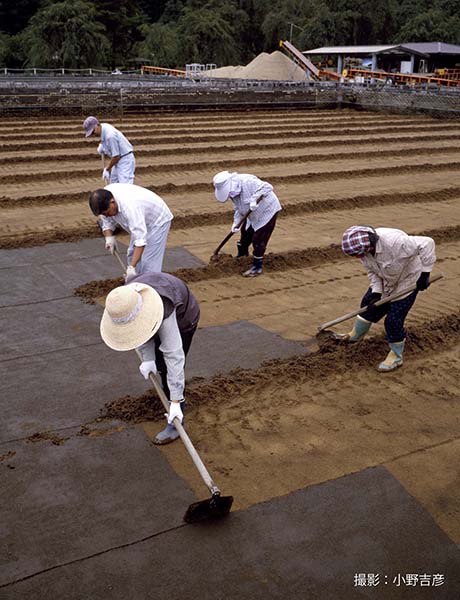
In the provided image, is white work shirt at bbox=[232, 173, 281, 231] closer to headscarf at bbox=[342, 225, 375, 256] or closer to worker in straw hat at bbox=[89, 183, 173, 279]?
worker in straw hat at bbox=[89, 183, 173, 279]

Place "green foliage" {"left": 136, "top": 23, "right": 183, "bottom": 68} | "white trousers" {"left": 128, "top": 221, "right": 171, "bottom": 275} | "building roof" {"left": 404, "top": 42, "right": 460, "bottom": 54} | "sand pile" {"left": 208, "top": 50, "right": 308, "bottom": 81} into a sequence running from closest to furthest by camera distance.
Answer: "white trousers" {"left": 128, "top": 221, "right": 171, "bottom": 275}
"sand pile" {"left": 208, "top": 50, "right": 308, "bottom": 81}
"building roof" {"left": 404, "top": 42, "right": 460, "bottom": 54}
"green foliage" {"left": 136, "top": 23, "right": 183, "bottom": 68}

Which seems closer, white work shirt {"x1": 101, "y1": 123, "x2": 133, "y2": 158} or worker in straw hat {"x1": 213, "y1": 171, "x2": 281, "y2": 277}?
worker in straw hat {"x1": 213, "y1": 171, "x2": 281, "y2": 277}

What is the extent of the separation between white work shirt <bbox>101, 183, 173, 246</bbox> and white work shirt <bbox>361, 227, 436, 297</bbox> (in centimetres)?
165

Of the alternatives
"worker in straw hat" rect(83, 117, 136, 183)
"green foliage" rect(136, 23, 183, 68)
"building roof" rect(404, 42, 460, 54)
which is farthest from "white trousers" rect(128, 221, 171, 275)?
"green foliage" rect(136, 23, 183, 68)

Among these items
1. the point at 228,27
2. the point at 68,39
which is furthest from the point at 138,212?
the point at 228,27

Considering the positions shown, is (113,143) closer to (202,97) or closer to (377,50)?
(202,97)

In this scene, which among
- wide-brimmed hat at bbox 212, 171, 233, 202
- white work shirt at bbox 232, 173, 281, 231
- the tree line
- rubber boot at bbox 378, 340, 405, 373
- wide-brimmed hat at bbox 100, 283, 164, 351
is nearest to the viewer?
wide-brimmed hat at bbox 100, 283, 164, 351

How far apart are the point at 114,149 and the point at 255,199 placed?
2472mm

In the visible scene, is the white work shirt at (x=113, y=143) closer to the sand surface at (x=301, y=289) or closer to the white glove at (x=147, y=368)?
the sand surface at (x=301, y=289)

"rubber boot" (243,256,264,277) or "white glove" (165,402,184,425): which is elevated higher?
"white glove" (165,402,184,425)

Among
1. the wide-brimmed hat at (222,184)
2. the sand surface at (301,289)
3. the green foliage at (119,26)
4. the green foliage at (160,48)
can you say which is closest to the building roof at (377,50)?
the green foliage at (160,48)

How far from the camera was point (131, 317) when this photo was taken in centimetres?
333

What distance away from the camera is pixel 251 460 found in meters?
4.02

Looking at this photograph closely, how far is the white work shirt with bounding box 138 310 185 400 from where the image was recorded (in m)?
3.59
